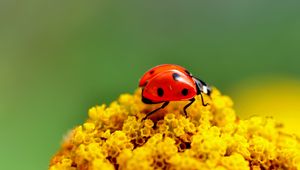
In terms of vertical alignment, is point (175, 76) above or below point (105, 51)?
below

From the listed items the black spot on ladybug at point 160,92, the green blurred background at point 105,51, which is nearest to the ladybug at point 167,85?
the black spot on ladybug at point 160,92

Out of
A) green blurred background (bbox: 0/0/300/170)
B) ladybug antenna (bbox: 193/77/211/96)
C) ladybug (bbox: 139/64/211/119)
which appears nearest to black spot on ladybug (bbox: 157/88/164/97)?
ladybug (bbox: 139/64/211/119)

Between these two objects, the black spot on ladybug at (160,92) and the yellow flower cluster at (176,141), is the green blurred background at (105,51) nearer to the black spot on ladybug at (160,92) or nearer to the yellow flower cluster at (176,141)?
the yellow flower cluster at (176,141)

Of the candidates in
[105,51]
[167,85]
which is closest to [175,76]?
[167,85]

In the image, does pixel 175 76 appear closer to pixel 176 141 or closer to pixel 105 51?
pixel 176 141

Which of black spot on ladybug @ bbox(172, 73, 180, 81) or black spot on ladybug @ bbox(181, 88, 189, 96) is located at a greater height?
black spot on ladybug @ bbox(172, 73, 180, 81)

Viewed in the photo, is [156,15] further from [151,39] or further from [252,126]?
[252,126]

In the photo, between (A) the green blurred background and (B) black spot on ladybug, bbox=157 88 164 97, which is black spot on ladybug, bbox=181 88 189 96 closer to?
(B) black spot on ladybug, bbox=157 88 164 97
